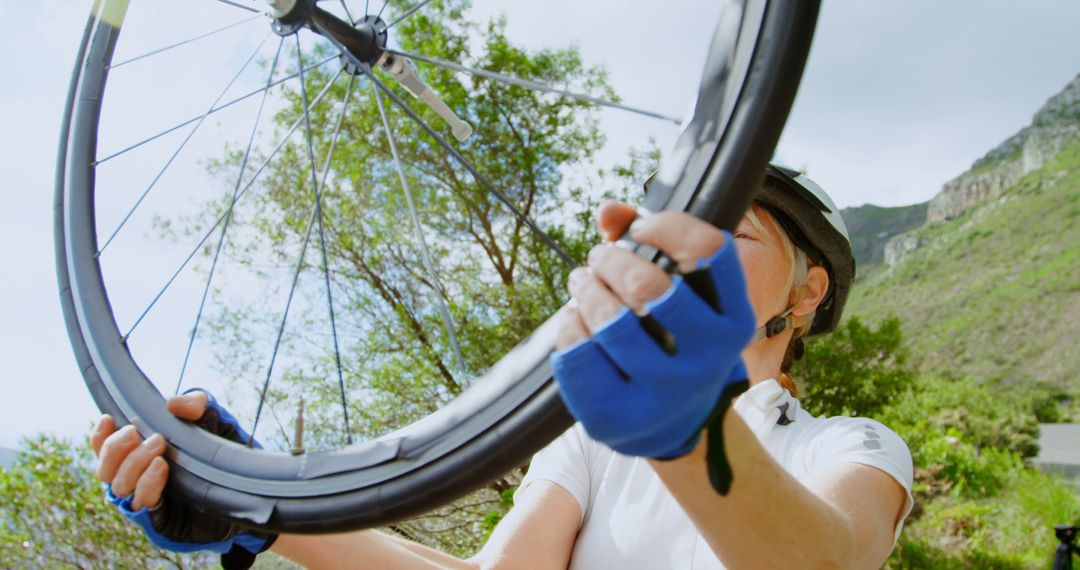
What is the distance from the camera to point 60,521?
534 centimetres

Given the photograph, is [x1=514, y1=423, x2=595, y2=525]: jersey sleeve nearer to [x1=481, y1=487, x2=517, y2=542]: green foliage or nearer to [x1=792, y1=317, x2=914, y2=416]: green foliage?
[x1=481, y1=487, x2=517, y2=542]: green foliage

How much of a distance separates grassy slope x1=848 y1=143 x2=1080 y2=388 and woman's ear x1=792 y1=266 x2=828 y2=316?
2729 centimetres

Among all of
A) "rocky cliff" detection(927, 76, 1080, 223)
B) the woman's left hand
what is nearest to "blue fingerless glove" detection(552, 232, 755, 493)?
the woman's left hand

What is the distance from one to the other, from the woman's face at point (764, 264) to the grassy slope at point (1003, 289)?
27.4 m

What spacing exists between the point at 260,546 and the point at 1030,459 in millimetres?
11699

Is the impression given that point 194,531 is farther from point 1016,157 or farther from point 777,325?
point 1016,157

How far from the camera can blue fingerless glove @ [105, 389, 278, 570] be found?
89cm

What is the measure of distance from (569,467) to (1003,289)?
4385 cm

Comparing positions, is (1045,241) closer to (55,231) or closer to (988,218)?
(988,218)

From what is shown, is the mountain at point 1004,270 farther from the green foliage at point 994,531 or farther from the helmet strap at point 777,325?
the helmet strap at point 777,325

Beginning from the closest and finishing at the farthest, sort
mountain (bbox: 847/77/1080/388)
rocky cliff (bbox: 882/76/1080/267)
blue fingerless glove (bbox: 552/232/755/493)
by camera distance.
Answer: blue fingerless glove (bbox: 552/232/755/493) < mountain (bbox: 847/77/1080/388) < rocky cliff (bbox: 882/76/1080/267)

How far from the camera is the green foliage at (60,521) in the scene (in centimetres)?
524

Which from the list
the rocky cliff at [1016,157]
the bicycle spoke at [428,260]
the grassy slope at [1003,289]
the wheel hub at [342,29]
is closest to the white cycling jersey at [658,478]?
the bicycle spoke at [428,260]

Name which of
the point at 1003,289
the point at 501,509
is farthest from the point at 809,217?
the point at 1003,289
